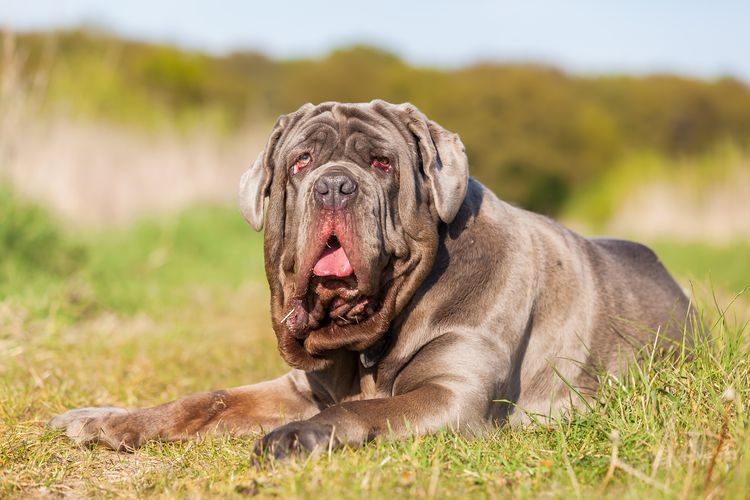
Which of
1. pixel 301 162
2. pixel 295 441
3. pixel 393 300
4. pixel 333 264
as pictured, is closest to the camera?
pixel 295 441

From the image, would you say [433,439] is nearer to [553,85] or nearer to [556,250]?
[556,250]

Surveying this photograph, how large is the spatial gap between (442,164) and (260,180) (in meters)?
0.83

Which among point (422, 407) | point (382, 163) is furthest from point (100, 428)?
point (382, 163)

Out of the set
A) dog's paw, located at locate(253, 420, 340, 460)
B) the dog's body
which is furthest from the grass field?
the dog's body

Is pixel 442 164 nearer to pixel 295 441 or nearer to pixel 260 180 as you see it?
pixel 260 180

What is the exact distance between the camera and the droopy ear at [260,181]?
3.87m

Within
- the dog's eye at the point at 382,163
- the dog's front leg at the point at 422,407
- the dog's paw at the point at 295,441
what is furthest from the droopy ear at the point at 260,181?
the dog's paw at the point at 295,441

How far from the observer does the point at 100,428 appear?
367 cm

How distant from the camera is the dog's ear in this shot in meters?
3.87

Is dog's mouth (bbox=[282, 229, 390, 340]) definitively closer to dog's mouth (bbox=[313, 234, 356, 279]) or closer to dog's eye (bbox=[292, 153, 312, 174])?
dog's mouth (bbox=[313, 234, 356, 279])

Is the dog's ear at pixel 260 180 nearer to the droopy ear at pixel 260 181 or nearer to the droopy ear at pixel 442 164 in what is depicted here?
the droopy ear at pixel 260 181

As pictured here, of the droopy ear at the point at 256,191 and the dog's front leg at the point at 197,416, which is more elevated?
the droopy ear at the point at 256,191

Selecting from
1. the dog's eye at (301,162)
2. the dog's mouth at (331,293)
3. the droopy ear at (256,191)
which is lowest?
the dog's mouth at (331,293)

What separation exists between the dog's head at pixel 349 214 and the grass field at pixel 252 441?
59cm
